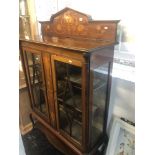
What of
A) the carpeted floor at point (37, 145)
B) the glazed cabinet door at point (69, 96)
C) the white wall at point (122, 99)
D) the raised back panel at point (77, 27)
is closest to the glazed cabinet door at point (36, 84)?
the glazed cabinet door at point (69, 96)

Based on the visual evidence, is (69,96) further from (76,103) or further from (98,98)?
(98,98)

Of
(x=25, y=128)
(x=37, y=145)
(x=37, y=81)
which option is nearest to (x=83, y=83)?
(x=37, y=81)

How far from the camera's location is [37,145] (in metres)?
1.88

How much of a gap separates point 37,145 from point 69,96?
1.05 m

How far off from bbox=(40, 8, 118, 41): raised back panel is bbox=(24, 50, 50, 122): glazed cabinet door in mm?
315

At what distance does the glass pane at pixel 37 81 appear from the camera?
1.45 m

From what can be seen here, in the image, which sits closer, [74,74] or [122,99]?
[74,74]

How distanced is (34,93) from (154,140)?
4.57 ft

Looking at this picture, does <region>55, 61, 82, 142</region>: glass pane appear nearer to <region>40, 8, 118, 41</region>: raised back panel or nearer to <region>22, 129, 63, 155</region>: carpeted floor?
<region>40, 8, 118, 41</region>: raised back panel

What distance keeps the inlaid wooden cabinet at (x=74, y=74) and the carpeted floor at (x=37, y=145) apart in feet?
0.95

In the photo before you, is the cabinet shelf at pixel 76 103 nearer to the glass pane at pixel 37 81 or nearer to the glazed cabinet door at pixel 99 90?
the glazed cabinet door at pixel 99 90

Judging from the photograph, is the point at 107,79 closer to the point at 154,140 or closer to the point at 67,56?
the point at 67,56

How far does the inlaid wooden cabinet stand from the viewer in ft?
3.28

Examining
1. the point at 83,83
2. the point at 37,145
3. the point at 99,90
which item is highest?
the point at 83,83
